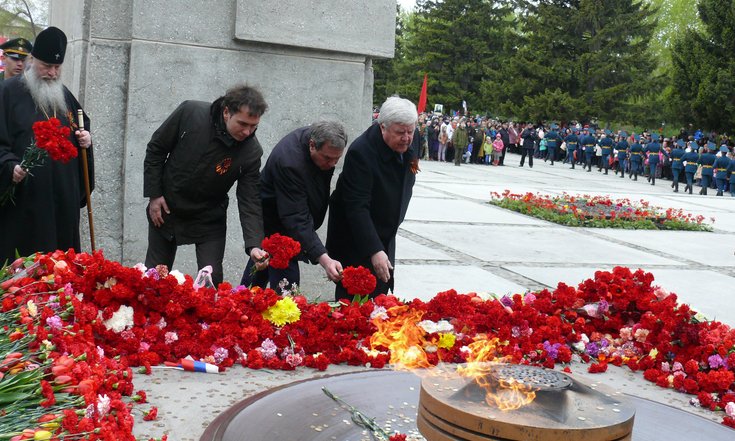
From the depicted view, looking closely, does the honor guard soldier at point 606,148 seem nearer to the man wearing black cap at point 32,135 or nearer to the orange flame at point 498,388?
the man wearing black cap at point 32,135

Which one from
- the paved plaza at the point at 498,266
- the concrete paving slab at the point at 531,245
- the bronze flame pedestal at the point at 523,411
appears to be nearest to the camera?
the bronze flame pedestal at the point at 523,411

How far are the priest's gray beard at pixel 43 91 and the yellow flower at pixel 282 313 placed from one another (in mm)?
1961

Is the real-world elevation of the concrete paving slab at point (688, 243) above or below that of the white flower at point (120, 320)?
below

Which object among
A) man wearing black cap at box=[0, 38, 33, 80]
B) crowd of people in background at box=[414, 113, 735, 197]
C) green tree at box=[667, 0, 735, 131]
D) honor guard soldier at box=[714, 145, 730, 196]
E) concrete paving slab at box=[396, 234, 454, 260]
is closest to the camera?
man wearing black cap at box=[0, 38, 33, 80]

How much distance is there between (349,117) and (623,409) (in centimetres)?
435

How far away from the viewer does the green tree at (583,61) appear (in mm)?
42719

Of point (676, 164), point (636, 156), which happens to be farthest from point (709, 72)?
point (676, 164)

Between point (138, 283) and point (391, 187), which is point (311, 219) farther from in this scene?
point (138, 283)

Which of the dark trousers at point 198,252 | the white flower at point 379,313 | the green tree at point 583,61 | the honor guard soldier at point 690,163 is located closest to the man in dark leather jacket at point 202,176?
the dark trousers at point 198,252

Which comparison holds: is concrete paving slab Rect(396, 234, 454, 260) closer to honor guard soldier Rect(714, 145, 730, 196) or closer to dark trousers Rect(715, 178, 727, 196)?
honor guard soldier Rect(714, 145, 730, 196)

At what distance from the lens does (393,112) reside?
4902 mm

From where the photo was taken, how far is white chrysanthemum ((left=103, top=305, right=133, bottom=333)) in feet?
13.0

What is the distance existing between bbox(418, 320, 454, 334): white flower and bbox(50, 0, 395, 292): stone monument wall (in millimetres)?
2366

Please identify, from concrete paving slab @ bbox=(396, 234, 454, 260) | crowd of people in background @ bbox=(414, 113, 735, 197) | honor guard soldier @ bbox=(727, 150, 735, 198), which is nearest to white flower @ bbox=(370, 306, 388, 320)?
concrete paving slab @ bbox=(396, 234, 454, 260)
